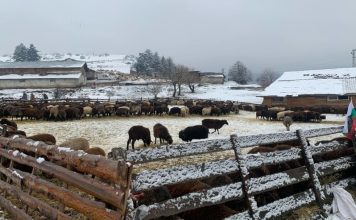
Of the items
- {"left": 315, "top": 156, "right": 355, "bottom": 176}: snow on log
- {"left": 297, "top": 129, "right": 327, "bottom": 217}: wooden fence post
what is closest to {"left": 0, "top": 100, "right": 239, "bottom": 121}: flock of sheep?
{"left": 315, "top": 156, "right": 355, "bottom": 176}: snow on log

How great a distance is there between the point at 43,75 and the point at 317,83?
55565 millimetres

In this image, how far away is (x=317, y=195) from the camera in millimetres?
5633

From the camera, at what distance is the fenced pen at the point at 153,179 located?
3.38 metres

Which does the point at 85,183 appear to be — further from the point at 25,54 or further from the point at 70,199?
the point at 25,54

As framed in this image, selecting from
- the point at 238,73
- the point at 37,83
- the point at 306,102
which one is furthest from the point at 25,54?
→ the point at 306,102

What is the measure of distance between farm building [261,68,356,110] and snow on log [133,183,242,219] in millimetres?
40104

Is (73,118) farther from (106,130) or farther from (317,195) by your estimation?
(317,195)

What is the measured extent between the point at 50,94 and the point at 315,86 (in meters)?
44.7

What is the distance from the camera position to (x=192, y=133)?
17938mm

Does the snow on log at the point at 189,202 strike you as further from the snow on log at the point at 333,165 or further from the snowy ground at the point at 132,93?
the snowy ground at the point at 132,93

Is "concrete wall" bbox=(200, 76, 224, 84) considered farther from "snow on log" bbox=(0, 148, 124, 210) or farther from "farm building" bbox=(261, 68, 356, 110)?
"snow on log" bbox=(0, 148, 124, 210)

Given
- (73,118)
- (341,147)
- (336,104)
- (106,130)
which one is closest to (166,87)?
(336,104)

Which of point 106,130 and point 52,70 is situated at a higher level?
point 52,70

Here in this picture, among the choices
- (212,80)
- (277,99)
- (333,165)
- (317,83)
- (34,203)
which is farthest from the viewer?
(212,80)
